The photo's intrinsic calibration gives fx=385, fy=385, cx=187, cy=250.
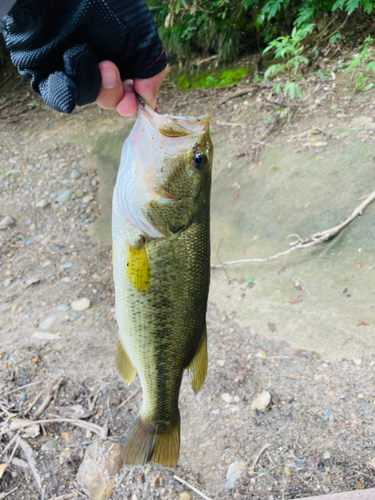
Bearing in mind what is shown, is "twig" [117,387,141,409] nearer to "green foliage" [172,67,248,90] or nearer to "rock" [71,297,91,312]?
"rock" [71,297,91,312]

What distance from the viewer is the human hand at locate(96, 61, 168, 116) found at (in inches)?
55.5

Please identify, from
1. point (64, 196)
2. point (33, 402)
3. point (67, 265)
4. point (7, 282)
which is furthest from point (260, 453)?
point (64, 196)

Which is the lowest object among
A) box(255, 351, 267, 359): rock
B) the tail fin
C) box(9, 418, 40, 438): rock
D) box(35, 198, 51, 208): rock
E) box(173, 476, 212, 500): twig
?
box(255, 351, 267, 359): rock

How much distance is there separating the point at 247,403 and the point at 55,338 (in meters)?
1.73

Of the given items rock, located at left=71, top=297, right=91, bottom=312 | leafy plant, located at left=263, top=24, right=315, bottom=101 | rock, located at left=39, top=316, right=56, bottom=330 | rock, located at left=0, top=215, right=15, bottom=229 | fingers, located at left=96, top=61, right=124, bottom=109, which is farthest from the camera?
rock, located at left=0, top=215, right=15, bottom=229

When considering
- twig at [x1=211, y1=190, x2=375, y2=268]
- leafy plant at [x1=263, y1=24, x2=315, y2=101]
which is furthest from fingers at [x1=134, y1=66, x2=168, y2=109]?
leafy plant at [x1=263, y1=24, x2=315, y2=101]

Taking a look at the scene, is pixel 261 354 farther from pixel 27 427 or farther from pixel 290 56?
pixel 290 56

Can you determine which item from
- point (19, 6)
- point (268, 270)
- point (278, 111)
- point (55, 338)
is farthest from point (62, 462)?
point (278, 111)

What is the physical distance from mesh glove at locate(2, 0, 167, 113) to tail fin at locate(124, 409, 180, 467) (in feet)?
4.54

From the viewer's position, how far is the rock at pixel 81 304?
12.0 ft

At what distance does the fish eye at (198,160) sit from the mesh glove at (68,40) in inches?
17.2

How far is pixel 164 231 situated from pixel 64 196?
13.0 ft

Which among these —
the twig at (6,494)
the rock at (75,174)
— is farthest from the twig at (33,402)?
the rock at (75,174)

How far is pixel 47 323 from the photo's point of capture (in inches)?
139
